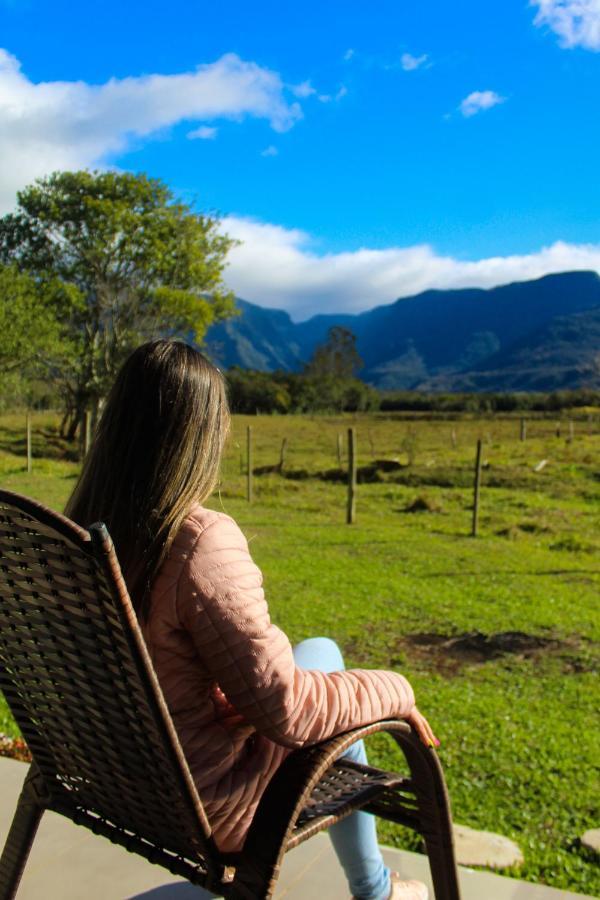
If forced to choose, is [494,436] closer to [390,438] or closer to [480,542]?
[390,438]

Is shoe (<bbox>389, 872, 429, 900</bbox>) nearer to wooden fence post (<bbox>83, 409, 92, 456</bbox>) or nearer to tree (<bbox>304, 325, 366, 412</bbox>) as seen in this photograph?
wooden fence post (<bbox>83, 409, 92, 456</bbox>)

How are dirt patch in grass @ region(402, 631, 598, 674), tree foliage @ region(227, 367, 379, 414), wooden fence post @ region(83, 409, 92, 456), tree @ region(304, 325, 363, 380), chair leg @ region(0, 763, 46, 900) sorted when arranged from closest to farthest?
1. chair leg @ region(0, 763, 46, 900)
2. dirt patch in grass @ region(402, 631, 598, 674)
3. wooden fence post @ region(83, 409, 92, 456)
4. tree foliage @ region(227, 367, 379, 414)
5. tree @ region(304, 325, 363, 380)

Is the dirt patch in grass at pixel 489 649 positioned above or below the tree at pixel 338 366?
below

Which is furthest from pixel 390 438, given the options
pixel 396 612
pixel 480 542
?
pixel 396 612

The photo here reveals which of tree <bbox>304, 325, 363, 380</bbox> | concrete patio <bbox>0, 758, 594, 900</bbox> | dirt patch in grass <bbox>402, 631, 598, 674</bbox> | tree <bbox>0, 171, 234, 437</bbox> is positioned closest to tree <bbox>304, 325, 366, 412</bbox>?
tree <bbox>304, 325, 363, 380</bbox>

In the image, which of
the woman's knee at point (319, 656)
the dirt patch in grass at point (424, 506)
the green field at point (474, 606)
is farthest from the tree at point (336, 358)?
the woman's knee at point (319, 656)

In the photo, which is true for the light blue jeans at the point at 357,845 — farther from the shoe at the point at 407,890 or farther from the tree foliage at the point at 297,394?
the tree foliage at the point at 297,394

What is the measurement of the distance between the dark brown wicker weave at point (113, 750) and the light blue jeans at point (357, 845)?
0.38 feet

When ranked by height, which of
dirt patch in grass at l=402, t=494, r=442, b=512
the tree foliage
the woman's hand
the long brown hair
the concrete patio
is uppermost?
the tree foliage

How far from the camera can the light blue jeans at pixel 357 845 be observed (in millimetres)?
1887

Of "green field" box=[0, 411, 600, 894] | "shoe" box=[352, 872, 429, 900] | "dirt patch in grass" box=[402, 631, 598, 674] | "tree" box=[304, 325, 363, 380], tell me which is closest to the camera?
"shoe" box=[352, 872, 429, 900]

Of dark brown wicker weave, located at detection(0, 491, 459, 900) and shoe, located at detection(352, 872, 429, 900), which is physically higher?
dark brown wicker weave, located at detection(0, 491, 459, 900)

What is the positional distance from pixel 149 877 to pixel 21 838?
739 millimetres

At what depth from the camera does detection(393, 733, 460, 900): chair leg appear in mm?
1750
